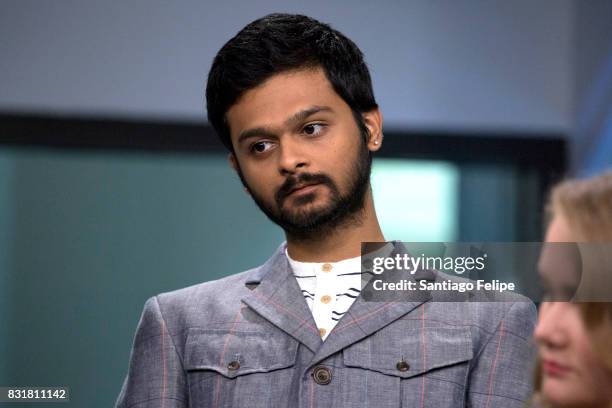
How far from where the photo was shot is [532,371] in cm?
95

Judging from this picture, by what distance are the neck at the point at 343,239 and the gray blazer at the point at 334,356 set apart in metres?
0.05

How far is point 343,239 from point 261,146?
0.14 m

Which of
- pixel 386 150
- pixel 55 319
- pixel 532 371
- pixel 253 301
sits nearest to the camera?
pixel 532 371

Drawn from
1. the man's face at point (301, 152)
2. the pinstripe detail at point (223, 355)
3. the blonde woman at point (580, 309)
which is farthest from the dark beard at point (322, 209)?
the blonde woman at point (580, 309)

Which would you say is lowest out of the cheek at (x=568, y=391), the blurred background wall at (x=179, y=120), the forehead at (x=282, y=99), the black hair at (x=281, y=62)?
the cheek at (x=568, y=391)

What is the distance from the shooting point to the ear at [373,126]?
1197mm

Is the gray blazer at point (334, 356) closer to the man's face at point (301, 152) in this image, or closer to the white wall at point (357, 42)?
the man's face at point (301, 152)

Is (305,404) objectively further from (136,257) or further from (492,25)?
(492,25)

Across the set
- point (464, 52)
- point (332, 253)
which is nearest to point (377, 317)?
point (332, 253)

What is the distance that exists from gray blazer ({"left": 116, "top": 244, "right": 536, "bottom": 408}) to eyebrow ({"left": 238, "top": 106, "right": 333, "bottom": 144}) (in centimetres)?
17

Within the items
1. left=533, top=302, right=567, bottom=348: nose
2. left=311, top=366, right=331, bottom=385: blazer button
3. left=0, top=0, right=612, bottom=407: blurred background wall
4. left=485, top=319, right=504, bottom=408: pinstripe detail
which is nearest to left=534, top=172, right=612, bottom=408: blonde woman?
left=533, top=302, right=567, bottom=348: nose

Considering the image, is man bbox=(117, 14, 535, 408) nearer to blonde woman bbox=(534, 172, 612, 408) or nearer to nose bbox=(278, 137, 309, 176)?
nose bbox=(278, 137, 309, 176)

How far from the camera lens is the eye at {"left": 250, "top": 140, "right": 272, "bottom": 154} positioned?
1128mm

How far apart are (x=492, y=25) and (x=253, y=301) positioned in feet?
5.37
